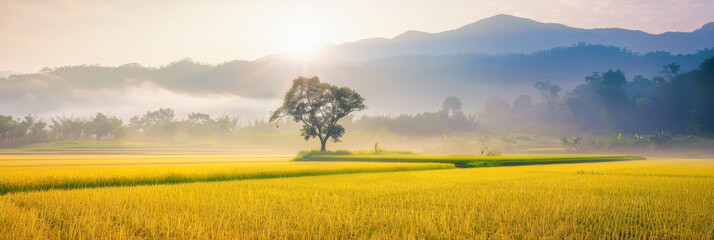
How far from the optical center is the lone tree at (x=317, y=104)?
5634 cm

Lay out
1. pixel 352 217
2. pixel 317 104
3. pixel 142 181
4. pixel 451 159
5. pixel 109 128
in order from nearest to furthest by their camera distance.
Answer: pixel 352 217
pixel 142 181
pixel 451 159
pixel 317 104
pixel 109 128

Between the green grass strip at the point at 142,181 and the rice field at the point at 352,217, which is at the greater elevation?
the rice field at the point at 352,217

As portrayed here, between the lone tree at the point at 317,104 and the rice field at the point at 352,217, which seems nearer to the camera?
the rice field at the point at 352,217

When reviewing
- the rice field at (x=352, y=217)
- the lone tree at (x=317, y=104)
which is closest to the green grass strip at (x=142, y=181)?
the rice field at (x=352, y=217)

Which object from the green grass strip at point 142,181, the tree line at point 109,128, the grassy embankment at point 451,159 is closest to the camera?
the green grass strip at point 142,181

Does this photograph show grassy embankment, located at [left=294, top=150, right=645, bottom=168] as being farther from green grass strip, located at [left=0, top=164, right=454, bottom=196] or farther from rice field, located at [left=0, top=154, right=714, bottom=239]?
rice field, located at [left=0, top=154, right=714, bottom=239]

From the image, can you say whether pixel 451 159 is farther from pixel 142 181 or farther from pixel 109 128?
pixel 109 128

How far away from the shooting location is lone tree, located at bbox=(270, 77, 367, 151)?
5634cm

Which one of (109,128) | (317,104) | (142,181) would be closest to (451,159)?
(317,104)

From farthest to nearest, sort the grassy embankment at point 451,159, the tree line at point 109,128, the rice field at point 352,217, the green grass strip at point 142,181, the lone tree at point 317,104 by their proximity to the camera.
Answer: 1. the tree line at point 109,128
2. the lone tree at point 317,104
3. the grassy embankment at point 451,159
4. the green grass strip at point 142,181
5. the rice field at point 352,217

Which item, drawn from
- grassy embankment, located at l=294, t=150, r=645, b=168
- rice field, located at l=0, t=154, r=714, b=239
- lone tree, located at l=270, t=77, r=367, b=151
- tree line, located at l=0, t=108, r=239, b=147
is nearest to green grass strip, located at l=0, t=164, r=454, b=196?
rice field, located at l=0, t=154, r=714, b=239

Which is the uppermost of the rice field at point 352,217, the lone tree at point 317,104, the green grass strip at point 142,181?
the lone tree at point 317,104

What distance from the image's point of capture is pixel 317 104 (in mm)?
56344

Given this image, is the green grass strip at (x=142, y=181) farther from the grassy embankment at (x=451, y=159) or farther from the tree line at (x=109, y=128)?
the tree line at (x=109, y=128)
